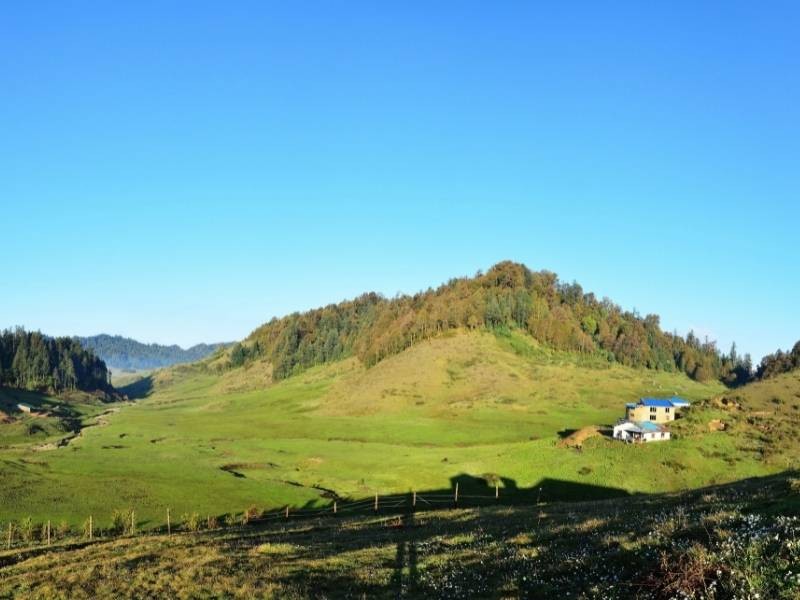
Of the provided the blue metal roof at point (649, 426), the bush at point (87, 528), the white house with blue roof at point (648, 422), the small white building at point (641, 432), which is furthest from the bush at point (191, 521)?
the blue metal roof at point (649, 426)

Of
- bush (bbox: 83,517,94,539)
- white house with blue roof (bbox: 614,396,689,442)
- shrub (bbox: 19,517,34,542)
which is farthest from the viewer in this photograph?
white house with blue roof (bbox: 614,396,689,442)

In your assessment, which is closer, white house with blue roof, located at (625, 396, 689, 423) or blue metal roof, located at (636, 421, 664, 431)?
blue metal roof, located at (636, 421, 664, 431)

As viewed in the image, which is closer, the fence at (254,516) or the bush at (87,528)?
the bush at (87,528)

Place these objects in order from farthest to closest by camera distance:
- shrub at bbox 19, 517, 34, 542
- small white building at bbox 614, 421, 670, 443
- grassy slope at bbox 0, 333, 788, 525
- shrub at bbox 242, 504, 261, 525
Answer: small white building at bbox 614, 421, 670, 443 → grassy slope at bbox 0, 333, 788, 525 → shrub at bbox 242, 504, 261, 525 → shrub at bbox 19, 517, 34, 542

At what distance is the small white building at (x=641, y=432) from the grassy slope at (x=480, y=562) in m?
69.1

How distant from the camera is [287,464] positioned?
11038cm

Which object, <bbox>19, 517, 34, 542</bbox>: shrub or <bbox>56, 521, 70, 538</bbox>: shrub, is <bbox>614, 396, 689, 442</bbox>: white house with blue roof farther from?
<bbox>19, 517, 34, 542</bbox>: shrub

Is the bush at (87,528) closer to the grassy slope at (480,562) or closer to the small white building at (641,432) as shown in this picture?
the grassy slope at (480,562)

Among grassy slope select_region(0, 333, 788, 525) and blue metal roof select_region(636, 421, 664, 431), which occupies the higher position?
blue metal roof select_region(636, 421, 664, 431)

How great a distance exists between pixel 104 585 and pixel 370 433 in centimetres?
12306

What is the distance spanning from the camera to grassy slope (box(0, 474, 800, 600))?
15.3 m

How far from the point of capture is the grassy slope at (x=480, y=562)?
15320 mm

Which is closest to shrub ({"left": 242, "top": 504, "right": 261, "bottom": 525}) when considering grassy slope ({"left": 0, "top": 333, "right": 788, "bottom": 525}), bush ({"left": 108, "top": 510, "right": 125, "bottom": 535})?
grassy slope ({"left": 0, "top": 333, "right": 788, "bottom": 525})

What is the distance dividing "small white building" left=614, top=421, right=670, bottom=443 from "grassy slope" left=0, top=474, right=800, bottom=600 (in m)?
69.1
